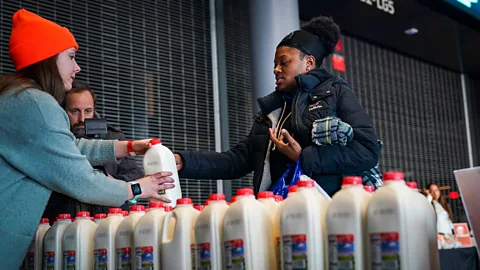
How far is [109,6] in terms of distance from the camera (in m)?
5.80

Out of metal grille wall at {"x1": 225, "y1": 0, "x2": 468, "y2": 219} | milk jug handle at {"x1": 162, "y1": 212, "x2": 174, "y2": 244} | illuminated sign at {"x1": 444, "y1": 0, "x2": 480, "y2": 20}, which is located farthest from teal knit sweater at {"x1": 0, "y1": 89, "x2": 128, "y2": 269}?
illuminated sign at {"x1": 444, "y1": 0, "x2": 480, "y2": 20}

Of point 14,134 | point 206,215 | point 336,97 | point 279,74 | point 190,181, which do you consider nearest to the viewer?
point 206,215

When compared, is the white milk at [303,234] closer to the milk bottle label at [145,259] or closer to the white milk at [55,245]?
the milk bottle label at [145,259]

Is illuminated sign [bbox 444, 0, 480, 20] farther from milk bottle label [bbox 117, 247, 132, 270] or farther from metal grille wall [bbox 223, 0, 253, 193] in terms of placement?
milk bottle label [bbox 117, 247, 132, 270]

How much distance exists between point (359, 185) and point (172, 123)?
4.39 metres

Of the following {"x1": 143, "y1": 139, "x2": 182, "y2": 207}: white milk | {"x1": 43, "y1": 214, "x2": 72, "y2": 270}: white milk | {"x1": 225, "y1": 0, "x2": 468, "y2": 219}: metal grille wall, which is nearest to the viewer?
{"x1": 43, "y1": 214, "x2": 72, "y2": 270}: white milk

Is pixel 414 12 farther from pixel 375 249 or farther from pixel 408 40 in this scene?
pixel 375 249

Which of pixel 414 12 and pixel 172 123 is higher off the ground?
pixel 414 12

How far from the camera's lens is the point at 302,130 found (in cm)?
291

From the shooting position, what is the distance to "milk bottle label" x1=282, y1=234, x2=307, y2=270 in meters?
1.83

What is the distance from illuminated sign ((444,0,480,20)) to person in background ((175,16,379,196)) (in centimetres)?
Answer: 402

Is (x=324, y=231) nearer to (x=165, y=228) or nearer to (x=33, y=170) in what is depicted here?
(x=165, y=228)

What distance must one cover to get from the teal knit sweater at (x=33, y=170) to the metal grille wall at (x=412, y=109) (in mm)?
5760

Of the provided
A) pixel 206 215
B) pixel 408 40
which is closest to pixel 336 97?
pixel 206 215
